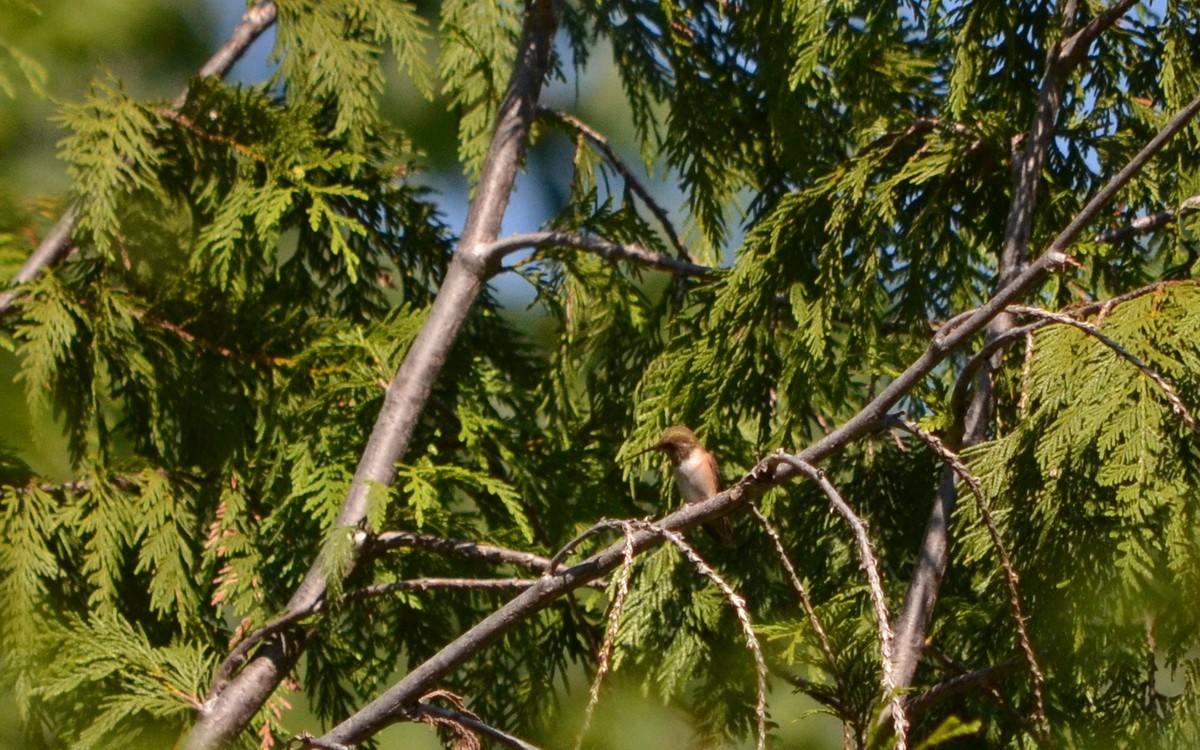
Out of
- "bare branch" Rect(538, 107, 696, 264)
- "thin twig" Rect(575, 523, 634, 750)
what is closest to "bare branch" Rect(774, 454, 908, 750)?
"thin twig" Rect(575, 523, 634, 750)

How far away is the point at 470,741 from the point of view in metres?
2.43

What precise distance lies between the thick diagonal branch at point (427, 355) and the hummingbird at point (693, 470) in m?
0.63

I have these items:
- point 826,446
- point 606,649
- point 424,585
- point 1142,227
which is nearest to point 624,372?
point 424,585

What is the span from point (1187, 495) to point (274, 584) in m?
2.28

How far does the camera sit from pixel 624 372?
143 inches

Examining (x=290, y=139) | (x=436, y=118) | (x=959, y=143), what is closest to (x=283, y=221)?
(x=290, y=139)

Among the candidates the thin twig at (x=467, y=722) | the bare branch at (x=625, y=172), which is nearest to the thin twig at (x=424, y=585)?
the thin twig at (x=467, y=722)

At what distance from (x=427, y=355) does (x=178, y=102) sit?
1166 millimetres

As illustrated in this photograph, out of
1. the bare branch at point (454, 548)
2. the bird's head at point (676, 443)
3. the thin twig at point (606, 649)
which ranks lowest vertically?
the thin twig at point (606, 649)

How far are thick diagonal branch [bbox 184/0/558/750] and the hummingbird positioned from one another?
629 millimetres

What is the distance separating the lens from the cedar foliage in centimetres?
228

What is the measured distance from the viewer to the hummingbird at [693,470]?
3123 millimetres

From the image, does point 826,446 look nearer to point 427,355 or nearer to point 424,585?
point 424,585

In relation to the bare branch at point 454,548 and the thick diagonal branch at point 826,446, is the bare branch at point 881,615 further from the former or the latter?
the bare branch at point 454,548
